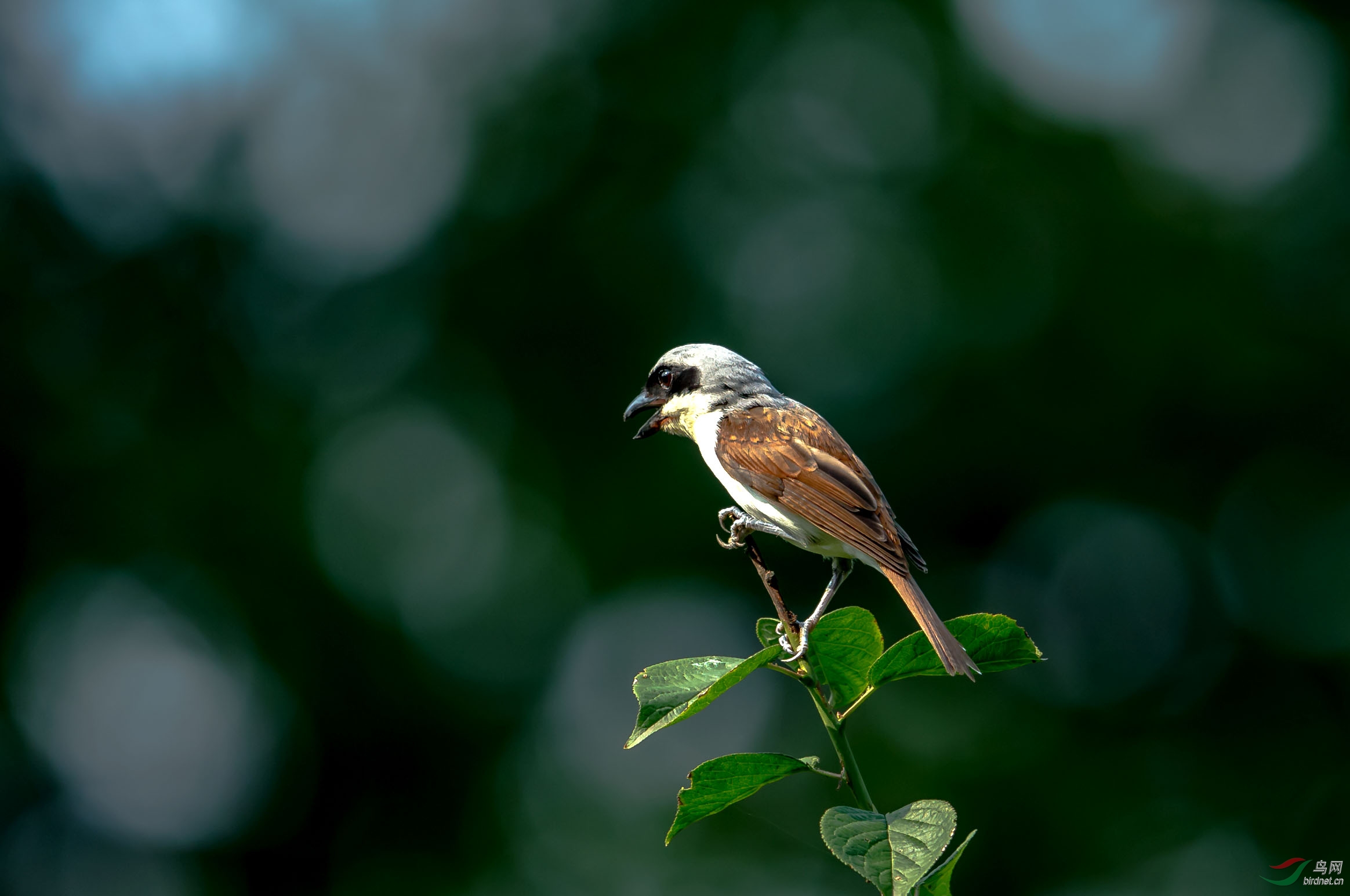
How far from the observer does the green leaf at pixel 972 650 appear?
6.72ft

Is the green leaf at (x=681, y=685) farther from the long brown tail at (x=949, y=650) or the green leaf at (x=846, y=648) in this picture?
the long brown tail at (x=949, y=650)

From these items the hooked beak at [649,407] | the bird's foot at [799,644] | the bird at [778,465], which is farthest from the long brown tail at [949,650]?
the hooked beak at [649,407]

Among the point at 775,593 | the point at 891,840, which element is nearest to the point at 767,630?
the point at 775,593

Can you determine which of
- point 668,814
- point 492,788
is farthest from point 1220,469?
point 492,788

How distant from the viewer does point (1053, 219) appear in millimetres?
13336

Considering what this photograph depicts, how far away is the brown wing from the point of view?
354 cm

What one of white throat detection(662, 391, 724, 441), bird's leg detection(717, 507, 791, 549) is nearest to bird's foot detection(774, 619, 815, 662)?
bird's leg detection(717, 507, 791, 549)

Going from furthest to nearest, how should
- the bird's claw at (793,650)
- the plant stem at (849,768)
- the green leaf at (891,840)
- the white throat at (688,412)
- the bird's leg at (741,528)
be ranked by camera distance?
the white throat at (688,412) < the bird's leg at (741,528) < the bird's claw at (793,650) < the plant stem at (849,768) < the green leaf at (891,840)

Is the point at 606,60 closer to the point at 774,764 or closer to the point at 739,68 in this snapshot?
the point at 739,68

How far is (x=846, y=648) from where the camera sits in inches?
82.5

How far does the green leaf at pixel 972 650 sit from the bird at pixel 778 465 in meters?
0.68

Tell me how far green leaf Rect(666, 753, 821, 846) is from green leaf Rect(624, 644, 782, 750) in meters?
0.11

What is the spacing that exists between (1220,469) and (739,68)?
30.1ft

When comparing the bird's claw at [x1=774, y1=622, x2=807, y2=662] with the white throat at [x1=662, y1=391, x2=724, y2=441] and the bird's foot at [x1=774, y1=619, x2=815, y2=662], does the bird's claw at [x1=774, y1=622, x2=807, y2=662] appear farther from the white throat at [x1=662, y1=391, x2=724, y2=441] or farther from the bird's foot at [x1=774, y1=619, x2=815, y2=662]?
the white throat at [x1=662, y1=391, x2=724, y2=441]
